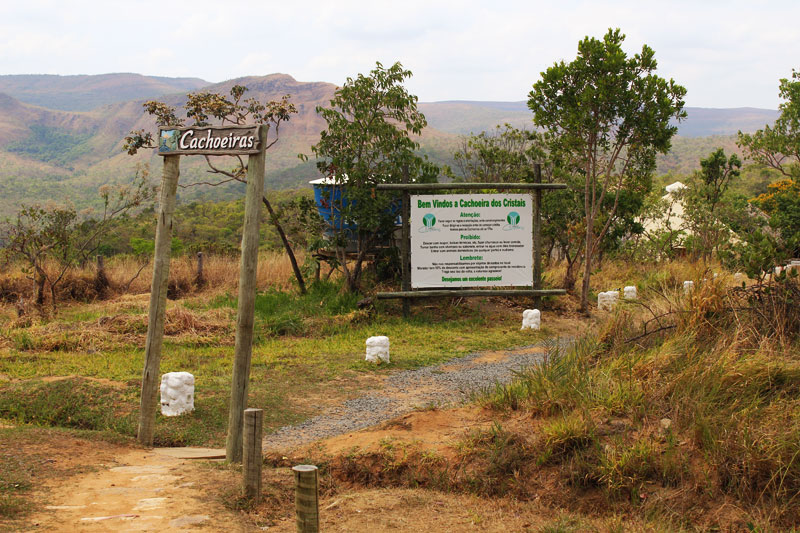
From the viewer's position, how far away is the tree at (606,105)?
43.5 feet

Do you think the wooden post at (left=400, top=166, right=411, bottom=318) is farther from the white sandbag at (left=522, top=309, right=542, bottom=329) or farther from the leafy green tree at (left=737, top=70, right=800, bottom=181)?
the leafy green tree at (left=737, top=70, right=800, bottom=181)

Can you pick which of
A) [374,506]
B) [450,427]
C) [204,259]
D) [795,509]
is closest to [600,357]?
[450,427]

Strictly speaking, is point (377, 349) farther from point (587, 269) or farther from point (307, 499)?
point (307, 499)

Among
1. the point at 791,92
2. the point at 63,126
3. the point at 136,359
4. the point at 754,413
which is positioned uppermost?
the point at 63,126

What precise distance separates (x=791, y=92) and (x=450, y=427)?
110ft

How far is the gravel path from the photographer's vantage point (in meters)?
6.89

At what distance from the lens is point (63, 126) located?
125938mm

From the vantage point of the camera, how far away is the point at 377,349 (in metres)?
9.99

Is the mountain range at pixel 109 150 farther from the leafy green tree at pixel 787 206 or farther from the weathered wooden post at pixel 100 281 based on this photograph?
the weathered wooden post at pixel 100 281

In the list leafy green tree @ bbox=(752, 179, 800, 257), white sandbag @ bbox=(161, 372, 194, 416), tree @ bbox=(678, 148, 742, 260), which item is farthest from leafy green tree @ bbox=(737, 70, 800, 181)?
white sandbag @ bbox=(161, 372, 194, 416)

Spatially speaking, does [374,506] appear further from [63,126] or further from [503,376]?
[63,126]

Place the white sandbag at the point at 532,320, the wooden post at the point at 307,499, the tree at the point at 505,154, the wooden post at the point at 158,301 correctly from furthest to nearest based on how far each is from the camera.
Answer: the tree at the point at 505,154 < the white sandbag at the point at 532,320 < the wooden post at the point at 158,301 < the wooden post at the point at 307,499

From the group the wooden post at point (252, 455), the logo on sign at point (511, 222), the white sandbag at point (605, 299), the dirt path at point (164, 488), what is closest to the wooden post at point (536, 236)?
the logo on sign at point (511, 222)

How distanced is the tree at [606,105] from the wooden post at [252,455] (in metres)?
10.2
